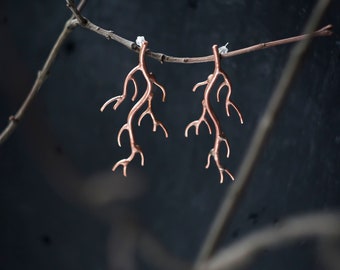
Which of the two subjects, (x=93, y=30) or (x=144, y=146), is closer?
(x=93, y=30)

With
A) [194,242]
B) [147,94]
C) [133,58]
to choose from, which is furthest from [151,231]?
[147,94]

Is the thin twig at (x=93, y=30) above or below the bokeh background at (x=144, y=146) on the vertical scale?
below

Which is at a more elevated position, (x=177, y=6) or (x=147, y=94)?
(x=177, y=6)

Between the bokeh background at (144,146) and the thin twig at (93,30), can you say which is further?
the bokeh background at (144,146)

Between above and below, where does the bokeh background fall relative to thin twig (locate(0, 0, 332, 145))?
above

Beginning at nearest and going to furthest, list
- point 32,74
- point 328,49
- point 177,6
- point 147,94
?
point 147,94
point 328,49
point 177,6
point 32,74

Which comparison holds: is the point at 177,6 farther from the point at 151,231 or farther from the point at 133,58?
the point at 151,231

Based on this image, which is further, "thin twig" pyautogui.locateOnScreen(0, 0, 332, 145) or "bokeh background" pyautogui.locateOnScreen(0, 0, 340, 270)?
"bokeh background" pyautogui.locateOnScreen(0, 0, 340, 270)

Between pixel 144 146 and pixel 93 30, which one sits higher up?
pixel 144 146
